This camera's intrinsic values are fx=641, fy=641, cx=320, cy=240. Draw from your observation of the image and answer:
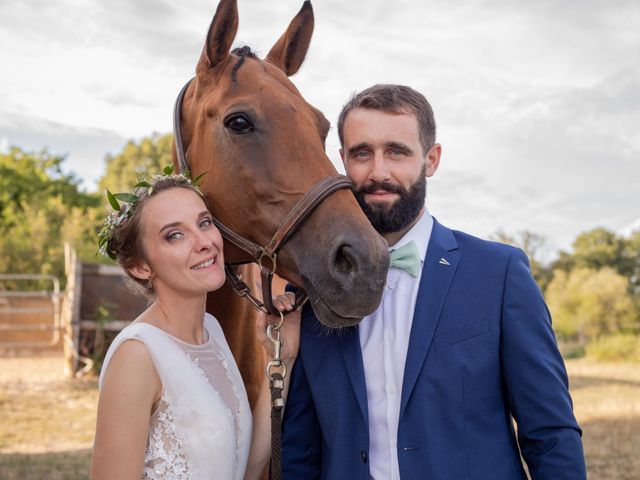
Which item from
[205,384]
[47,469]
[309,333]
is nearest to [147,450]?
[205,384]

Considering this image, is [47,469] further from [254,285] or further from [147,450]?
[147,450]

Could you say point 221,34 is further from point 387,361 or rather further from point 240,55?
point 387,361

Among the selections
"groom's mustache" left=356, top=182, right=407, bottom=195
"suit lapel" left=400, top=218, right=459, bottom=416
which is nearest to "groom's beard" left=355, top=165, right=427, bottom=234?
"groom's mustache" left=356, top=182, right=407, bottom=195

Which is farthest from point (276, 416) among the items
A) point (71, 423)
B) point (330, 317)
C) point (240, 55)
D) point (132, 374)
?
point (71, 423)

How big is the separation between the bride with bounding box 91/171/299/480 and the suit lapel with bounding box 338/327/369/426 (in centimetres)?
26

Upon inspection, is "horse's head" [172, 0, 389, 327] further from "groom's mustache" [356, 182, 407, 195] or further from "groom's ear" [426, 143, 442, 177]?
"groom's ear" [426, 143, 442, 177]

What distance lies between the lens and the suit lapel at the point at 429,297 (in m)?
2.14

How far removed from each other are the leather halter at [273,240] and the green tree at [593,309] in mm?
25371

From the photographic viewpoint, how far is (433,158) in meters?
2.63

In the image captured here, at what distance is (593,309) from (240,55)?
2830 centimetres

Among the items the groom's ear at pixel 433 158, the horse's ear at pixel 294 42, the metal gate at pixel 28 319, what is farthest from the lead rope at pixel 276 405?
the metal gate at pixel 28 319

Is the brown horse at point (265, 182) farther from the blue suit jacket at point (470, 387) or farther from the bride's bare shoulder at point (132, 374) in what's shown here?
the bride's bare shoulder at point (132, 374)

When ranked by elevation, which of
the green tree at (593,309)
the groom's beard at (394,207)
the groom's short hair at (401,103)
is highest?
the groom's short hair at (401,103)

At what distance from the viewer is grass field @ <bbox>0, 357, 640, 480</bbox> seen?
6.90 m
